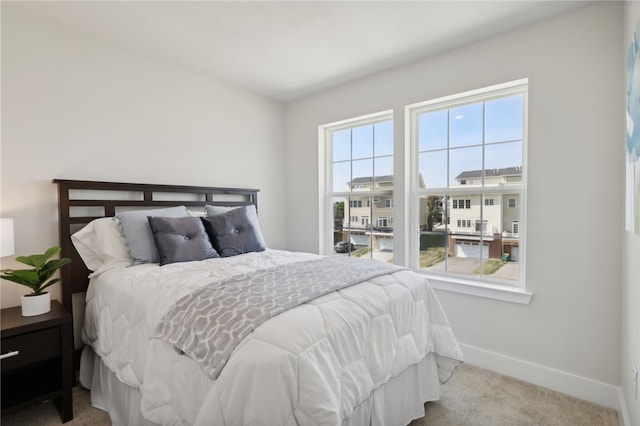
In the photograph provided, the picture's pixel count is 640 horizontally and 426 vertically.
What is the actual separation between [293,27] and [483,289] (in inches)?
94.9

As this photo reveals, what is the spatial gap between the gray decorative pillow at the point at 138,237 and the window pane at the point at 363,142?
2141 mm

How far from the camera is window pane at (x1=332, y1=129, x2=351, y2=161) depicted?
3.49 meters

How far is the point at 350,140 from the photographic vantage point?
11.4 feet

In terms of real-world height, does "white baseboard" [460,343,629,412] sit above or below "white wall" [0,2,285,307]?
below

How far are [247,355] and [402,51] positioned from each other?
8.38 ft

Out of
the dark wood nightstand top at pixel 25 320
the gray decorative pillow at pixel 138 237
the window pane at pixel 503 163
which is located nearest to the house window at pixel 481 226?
the window pane at pixel 503 163

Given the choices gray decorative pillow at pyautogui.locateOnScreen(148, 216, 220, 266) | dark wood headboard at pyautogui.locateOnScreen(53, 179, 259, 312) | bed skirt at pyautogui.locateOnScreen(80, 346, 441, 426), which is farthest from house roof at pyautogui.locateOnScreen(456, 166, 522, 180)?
dark wood headboard at pyautogui.locateOnScreen(53, 179, 259, 312)

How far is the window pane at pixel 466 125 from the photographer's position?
2588 mm

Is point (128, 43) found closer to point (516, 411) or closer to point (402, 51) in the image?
point (402, 51)

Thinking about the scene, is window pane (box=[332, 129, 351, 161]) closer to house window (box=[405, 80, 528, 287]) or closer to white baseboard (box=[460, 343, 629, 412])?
house window (box=[405, 80, 528, 287])

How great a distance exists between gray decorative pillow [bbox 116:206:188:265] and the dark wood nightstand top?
1.59 feet

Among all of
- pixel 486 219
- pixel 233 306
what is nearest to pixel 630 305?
pixel 486 219

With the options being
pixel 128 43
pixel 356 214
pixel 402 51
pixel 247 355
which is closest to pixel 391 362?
pixel 247 355

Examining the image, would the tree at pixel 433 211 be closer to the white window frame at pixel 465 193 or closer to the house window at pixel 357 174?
the white window frame at pixel 465 193
